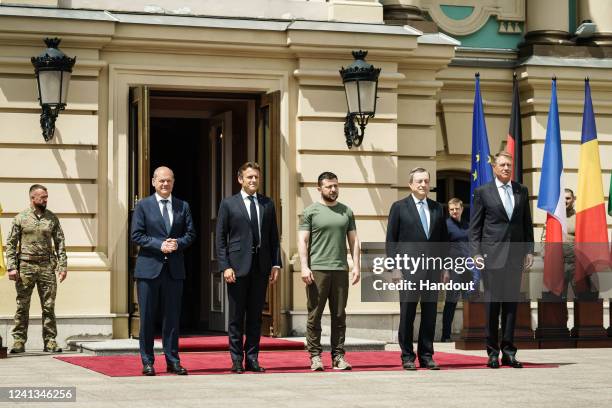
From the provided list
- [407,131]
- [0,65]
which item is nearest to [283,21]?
[407,131]

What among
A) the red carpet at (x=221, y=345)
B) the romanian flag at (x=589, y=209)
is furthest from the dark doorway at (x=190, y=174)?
the romanian flag at (x=589, y=209)

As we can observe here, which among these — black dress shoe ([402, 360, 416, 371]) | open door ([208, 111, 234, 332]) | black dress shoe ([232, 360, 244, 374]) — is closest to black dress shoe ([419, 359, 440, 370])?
black dress shoe ([402, 360, 416, 371])

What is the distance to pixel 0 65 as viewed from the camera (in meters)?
15.5

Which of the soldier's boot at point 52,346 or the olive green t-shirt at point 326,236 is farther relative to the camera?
the soldier's boot at point 52,346

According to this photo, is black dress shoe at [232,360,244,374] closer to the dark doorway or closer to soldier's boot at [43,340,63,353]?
soldier's boot at [43,340,63,353]

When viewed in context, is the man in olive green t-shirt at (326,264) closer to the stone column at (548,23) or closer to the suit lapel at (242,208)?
the suit lapel at (242,208)

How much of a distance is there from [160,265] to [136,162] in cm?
444

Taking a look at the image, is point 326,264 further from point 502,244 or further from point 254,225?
point 502,244

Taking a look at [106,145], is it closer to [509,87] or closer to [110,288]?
[110,288]

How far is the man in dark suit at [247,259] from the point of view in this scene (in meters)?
12.0

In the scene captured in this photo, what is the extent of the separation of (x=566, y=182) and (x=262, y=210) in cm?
761

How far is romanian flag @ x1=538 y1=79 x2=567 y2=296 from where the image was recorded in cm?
1617

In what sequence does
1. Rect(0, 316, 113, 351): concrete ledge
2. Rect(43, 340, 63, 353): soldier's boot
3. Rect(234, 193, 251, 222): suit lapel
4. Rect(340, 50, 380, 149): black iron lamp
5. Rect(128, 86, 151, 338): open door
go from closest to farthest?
Rect(234, 193, 251, 222): suit lapel → Rect(43, 340, 63, 353): soldier's boot → Rect(0, 316, 113, 351): concrete ledge → Rect(128, 86, 151, 338): open door → Rect(340, 50, 380, 149): black iron lamp

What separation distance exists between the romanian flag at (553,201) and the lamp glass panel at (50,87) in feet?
19.1
